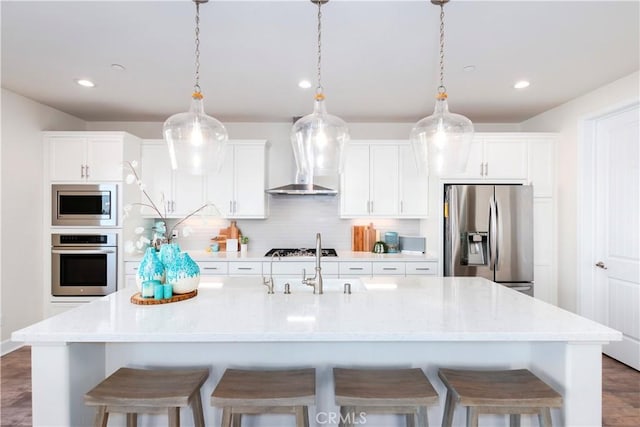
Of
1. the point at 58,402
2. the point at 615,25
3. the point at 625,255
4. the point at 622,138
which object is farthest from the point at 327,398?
the point at 622,138

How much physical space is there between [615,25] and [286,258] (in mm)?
3152

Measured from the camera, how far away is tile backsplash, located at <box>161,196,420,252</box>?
4.45 meters

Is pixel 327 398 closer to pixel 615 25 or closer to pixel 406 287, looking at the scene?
pixel 406 287

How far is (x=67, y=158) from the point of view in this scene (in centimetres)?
374

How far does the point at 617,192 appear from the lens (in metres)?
3.21

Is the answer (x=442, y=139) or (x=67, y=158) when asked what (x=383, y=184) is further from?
(x=67, y=158)

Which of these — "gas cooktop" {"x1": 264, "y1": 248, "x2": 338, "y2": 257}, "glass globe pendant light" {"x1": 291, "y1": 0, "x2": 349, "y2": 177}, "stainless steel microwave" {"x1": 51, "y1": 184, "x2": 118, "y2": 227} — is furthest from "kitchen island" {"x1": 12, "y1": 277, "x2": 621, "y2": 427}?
"stainless steel microwave" {"x1": 51, "y1": 184, "x2": 118, "y2": 227}

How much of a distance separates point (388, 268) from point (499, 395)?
7.66ft

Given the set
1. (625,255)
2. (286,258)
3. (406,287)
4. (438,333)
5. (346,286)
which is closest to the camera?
(438,333)

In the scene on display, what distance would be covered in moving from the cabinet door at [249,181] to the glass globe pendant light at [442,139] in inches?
96.8

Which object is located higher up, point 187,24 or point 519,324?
point 187,24

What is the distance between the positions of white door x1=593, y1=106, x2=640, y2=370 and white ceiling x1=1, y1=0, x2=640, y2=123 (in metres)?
0.50

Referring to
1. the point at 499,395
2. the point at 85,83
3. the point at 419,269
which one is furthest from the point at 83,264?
the point at 499,395

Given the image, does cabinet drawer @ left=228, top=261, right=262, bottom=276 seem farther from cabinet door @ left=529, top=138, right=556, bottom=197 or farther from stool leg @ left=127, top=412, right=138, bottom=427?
cabinet door @ left=529, top=138, right=556, bottom=197
